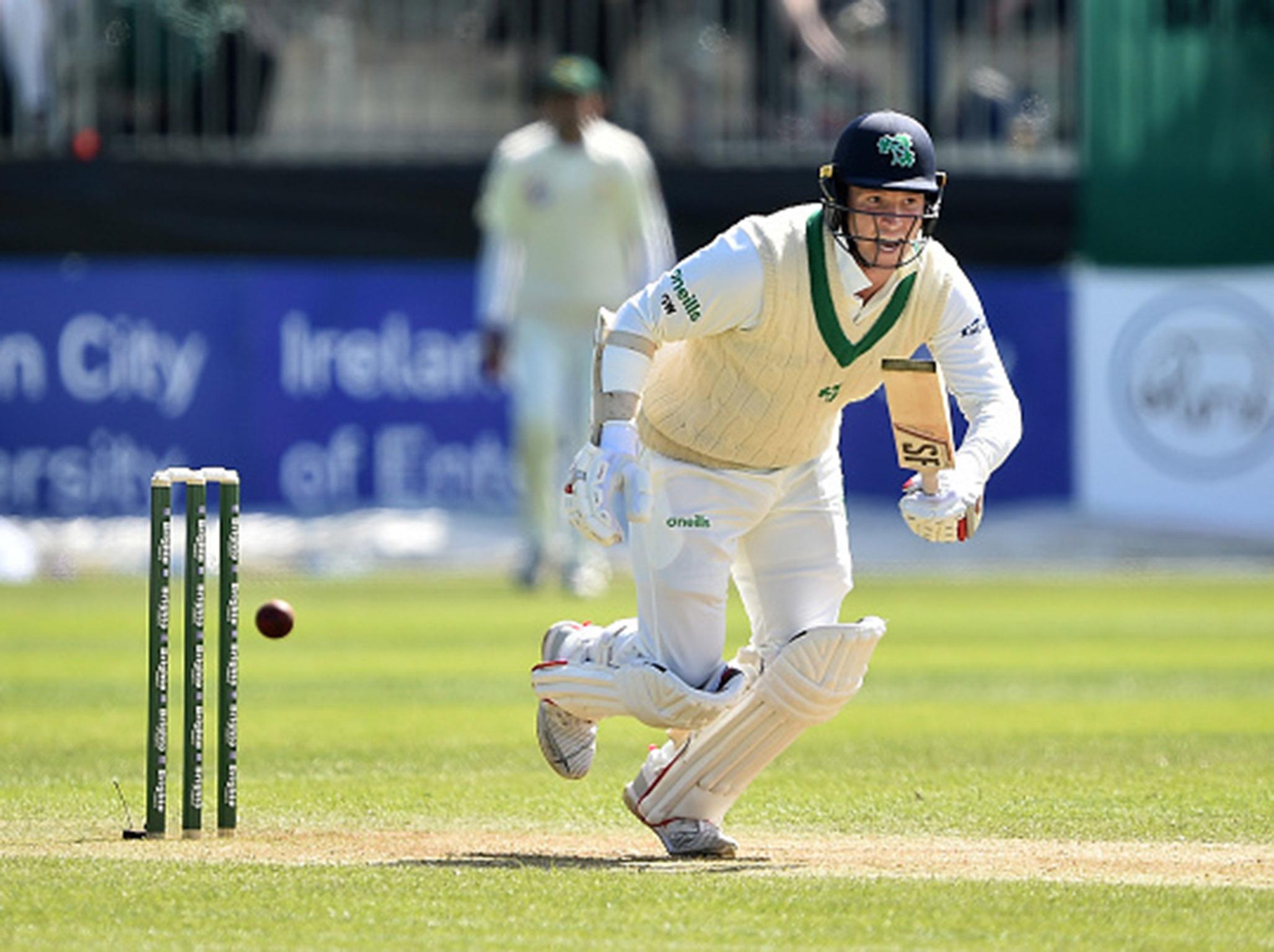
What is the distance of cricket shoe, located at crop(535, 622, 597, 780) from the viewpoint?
6.64m

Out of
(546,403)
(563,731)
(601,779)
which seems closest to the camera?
(563,731)

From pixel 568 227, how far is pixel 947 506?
345 inches

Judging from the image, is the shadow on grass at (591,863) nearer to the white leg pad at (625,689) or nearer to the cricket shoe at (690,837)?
the cricket shoe at (690,837)

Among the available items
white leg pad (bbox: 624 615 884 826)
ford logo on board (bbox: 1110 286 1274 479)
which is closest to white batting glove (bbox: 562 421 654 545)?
white leg pad (bbox: 624 615 884 826)

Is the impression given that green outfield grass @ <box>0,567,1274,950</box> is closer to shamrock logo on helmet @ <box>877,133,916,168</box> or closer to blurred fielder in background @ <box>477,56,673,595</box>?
blurred fielder in background @ <box>477,56,673,595</box>

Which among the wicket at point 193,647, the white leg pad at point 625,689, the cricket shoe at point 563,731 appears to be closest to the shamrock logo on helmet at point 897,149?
the white leg pad at point 625,689

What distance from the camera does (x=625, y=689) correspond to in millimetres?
6312

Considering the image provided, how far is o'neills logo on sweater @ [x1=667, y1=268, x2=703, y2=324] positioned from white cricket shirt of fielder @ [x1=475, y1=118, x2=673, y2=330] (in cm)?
824

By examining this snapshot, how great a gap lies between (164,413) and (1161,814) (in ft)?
33.1

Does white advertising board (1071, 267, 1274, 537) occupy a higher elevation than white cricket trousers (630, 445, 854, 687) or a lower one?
lower

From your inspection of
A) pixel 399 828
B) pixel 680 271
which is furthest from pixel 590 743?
pixel 680 271

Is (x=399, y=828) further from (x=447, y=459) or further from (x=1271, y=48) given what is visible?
(x=1271, y=48)

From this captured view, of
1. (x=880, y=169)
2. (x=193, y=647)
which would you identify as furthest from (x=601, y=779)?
(x=880, y=169)

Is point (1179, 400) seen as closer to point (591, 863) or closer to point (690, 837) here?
point (690, 837)
